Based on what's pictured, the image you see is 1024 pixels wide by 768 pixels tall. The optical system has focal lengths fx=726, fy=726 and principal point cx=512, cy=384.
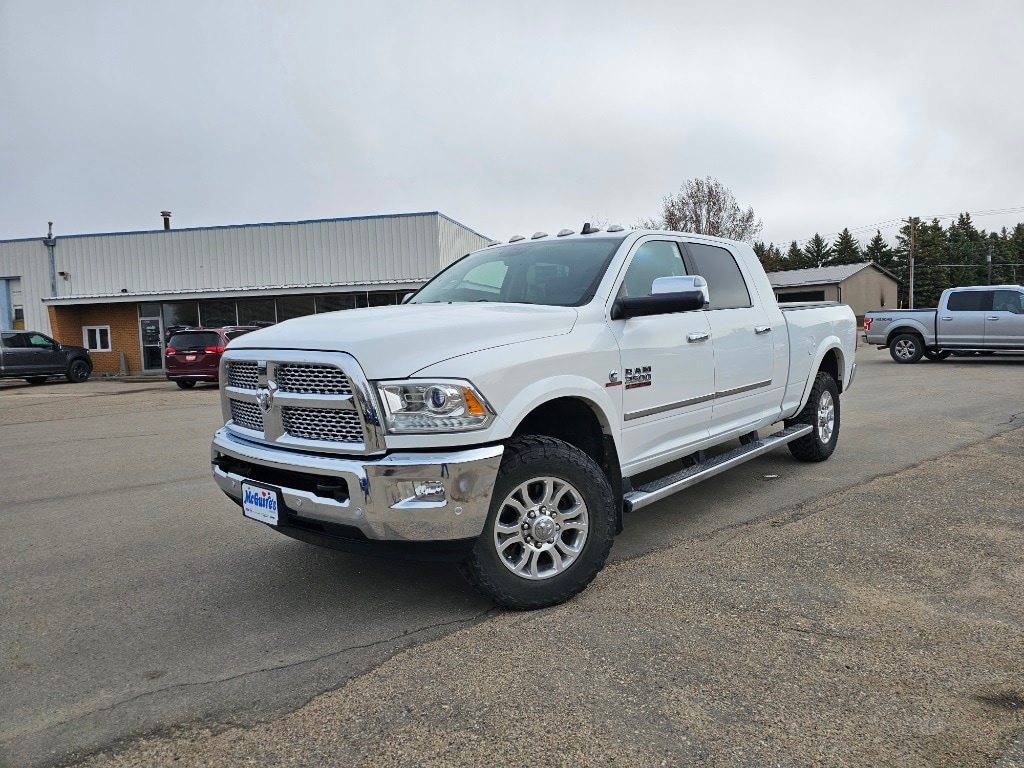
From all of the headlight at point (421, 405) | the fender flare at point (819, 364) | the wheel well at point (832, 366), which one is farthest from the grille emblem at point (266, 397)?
the wheel well at point (832, 366)

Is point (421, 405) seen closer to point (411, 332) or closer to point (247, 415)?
point (411, 332)

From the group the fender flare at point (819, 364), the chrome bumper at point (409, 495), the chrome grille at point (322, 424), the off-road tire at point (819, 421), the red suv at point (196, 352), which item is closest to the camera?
the chrome bumper at point (409, 495)

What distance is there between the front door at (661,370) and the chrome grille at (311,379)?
5.06ft

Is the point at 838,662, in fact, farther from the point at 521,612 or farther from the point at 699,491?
the point at 699,491

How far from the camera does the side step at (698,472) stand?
4078mm

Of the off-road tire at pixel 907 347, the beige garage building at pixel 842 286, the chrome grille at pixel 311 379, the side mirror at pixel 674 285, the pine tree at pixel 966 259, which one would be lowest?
the off-road tire at pixel 907 347

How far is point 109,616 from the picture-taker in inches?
145

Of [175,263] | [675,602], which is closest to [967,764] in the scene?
[675,602]

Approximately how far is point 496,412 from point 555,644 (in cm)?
104

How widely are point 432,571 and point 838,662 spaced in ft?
6.96

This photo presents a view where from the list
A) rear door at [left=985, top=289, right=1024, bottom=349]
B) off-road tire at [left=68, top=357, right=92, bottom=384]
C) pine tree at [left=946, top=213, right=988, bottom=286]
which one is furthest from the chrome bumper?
pine tree at [left=946, top=213, right=988, bottom=286]

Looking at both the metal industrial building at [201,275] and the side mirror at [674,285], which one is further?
the metal industrial building at [201,275]

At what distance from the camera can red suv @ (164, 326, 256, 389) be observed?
1850 cm

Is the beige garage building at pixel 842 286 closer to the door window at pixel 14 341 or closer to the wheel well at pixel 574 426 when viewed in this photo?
the door window at pixel 14 341
